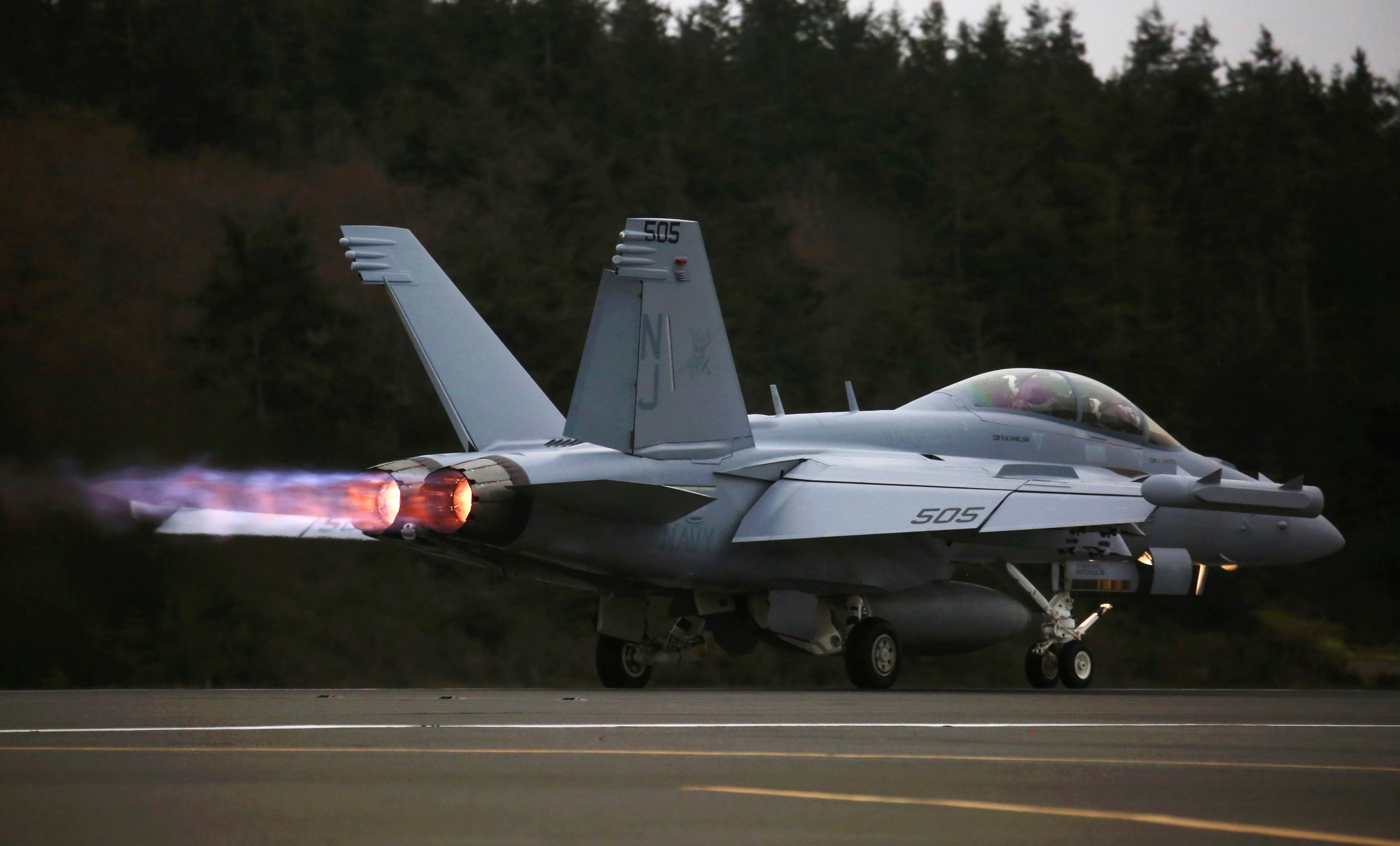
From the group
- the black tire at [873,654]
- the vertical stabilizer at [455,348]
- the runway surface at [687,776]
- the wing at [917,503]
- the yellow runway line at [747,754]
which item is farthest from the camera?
the vertical stabilizer at [455,348]

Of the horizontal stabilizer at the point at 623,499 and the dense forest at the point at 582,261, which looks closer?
the horizontal stabilizer at the point at 623,499

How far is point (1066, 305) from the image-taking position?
46625mm

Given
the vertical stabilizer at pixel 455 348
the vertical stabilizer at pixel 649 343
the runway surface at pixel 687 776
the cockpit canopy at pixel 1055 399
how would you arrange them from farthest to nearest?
the cockpit canopy at pixel 1055 399
the vertical stabilizer at pixel 455 348
the vertical stabilizer at pixel 649 343
the runway surface at pixel 687 776

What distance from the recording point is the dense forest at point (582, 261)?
2648 cm

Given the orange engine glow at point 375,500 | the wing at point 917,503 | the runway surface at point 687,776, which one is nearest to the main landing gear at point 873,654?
the wing at point 917,503

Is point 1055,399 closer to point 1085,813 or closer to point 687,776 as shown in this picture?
point 687,776

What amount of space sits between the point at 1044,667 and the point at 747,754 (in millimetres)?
9922

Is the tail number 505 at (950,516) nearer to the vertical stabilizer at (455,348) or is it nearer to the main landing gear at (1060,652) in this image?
the main landing gear at (1060,652)

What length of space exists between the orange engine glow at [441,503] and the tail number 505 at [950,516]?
3988mm

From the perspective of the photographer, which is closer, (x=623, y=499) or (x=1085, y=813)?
(x=1085, y=813)

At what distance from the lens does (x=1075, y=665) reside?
57.4 ft

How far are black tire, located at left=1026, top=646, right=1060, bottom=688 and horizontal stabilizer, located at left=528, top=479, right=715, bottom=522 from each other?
3916 millimetres

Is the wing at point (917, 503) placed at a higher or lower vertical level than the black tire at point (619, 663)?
higher

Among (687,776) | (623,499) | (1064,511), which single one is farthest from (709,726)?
(1064,511)
